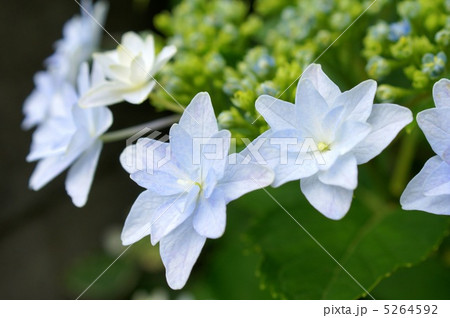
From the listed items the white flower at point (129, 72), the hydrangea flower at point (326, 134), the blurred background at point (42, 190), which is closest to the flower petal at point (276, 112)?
the hydrangea flower at point (326, 134)

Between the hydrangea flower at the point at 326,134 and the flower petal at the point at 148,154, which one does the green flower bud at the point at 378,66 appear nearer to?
the hydrangea flower at the point at 326,134

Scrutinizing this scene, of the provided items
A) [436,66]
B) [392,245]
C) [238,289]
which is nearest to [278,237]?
[392,245]

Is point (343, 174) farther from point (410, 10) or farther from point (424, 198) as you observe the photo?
point (410, 10)

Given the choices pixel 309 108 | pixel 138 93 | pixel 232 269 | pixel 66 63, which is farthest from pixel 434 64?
pixel 232 269

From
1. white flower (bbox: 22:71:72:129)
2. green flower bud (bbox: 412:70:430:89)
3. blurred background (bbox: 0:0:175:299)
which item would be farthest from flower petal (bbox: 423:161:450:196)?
blurred background (bbox: 0:0:175:299)

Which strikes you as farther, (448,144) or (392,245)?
(392,245)
